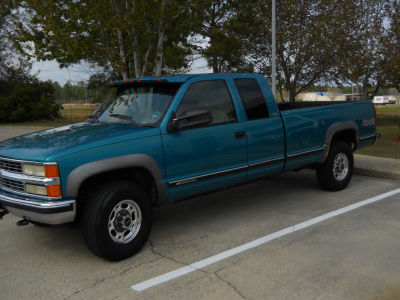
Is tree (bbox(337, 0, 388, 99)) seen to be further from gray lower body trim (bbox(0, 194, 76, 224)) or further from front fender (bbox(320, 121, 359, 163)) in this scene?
gray lower body trim (bbox(0, 194, 76, 224))

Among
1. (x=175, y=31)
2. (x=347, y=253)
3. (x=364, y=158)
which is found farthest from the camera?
(x=175, y=31)

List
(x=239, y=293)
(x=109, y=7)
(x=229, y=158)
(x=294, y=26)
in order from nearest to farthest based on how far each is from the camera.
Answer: (x=239, y=293) → (x=229, y=158) → (x=109, y=7) → (x=294, y=26)

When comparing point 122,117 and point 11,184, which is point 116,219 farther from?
point 122,117

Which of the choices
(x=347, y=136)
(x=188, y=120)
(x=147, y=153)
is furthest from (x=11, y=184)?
(x=347, y=136)

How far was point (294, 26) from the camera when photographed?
1931 centimetres

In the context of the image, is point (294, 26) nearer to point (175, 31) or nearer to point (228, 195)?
point (175, 31)

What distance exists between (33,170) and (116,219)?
3.05 ft

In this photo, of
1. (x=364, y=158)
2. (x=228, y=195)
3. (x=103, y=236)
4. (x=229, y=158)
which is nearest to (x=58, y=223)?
(x=103, y=236)

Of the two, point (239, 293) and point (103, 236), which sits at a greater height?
point (103, 236)

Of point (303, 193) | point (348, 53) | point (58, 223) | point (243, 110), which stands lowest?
point (303, 193)

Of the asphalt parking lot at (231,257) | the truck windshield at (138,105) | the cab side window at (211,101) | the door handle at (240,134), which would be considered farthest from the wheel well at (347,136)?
the truck windshield at (138,105)

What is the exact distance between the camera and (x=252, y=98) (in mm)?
5473

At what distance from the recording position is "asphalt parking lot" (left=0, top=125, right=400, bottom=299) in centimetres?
355

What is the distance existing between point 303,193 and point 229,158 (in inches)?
91.5
